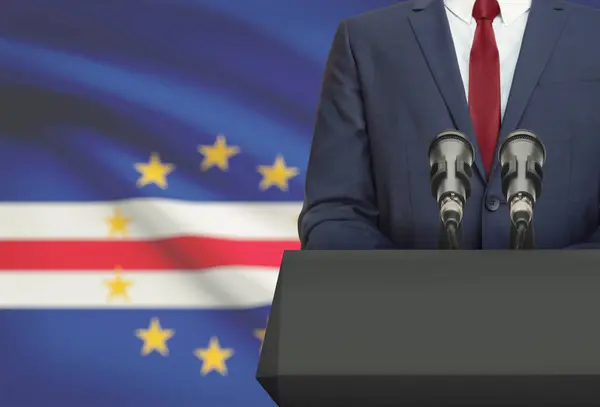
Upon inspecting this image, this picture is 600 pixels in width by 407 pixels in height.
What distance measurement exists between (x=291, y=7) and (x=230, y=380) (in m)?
0.94

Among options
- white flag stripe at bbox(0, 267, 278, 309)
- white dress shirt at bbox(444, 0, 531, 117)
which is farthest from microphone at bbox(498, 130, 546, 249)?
white flag stripe at bbox(0, 267, 278, 309)

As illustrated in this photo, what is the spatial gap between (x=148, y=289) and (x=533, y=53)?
1210 mm

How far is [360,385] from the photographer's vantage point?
95 cm

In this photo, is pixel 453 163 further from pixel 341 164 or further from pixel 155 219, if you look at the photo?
pixel 155 219

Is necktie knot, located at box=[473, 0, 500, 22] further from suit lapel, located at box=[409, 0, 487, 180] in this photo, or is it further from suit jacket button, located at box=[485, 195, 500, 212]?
suit jacket button, located at box=[485, 195, 500, 212]

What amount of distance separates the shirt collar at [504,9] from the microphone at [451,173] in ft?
2.09

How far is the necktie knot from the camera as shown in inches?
63.1

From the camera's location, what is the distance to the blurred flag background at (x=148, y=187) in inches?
93.4

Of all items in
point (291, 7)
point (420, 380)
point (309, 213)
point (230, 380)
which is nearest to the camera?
point (420, 380)

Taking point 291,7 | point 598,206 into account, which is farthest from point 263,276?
point 598,206

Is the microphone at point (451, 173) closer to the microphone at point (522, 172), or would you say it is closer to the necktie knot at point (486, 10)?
the microphone at point (522, 172)

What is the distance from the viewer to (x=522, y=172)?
1.03 metres

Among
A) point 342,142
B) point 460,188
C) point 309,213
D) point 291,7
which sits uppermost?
point 291,7

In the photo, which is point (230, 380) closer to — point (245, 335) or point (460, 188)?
point (245, 335)
